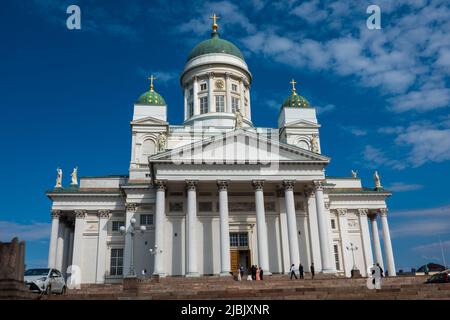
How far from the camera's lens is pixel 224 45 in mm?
49812

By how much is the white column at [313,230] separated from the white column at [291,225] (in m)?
2.43

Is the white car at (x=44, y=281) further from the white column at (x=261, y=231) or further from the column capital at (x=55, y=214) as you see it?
the column capital at (x=55, y=214)

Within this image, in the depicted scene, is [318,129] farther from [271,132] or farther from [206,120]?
[206,120]

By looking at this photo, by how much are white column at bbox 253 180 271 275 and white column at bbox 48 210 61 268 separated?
18.1m

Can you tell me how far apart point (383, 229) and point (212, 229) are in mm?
17745

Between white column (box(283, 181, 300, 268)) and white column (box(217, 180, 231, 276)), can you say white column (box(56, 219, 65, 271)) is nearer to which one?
white column (box(217, 180, 231, 276))

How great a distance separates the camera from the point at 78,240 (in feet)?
120

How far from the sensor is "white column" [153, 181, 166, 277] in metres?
29.5

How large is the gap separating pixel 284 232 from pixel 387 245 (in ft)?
41.2

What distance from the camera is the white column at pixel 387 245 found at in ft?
126

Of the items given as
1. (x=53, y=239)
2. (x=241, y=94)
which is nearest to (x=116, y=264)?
(x=53, y=239)
